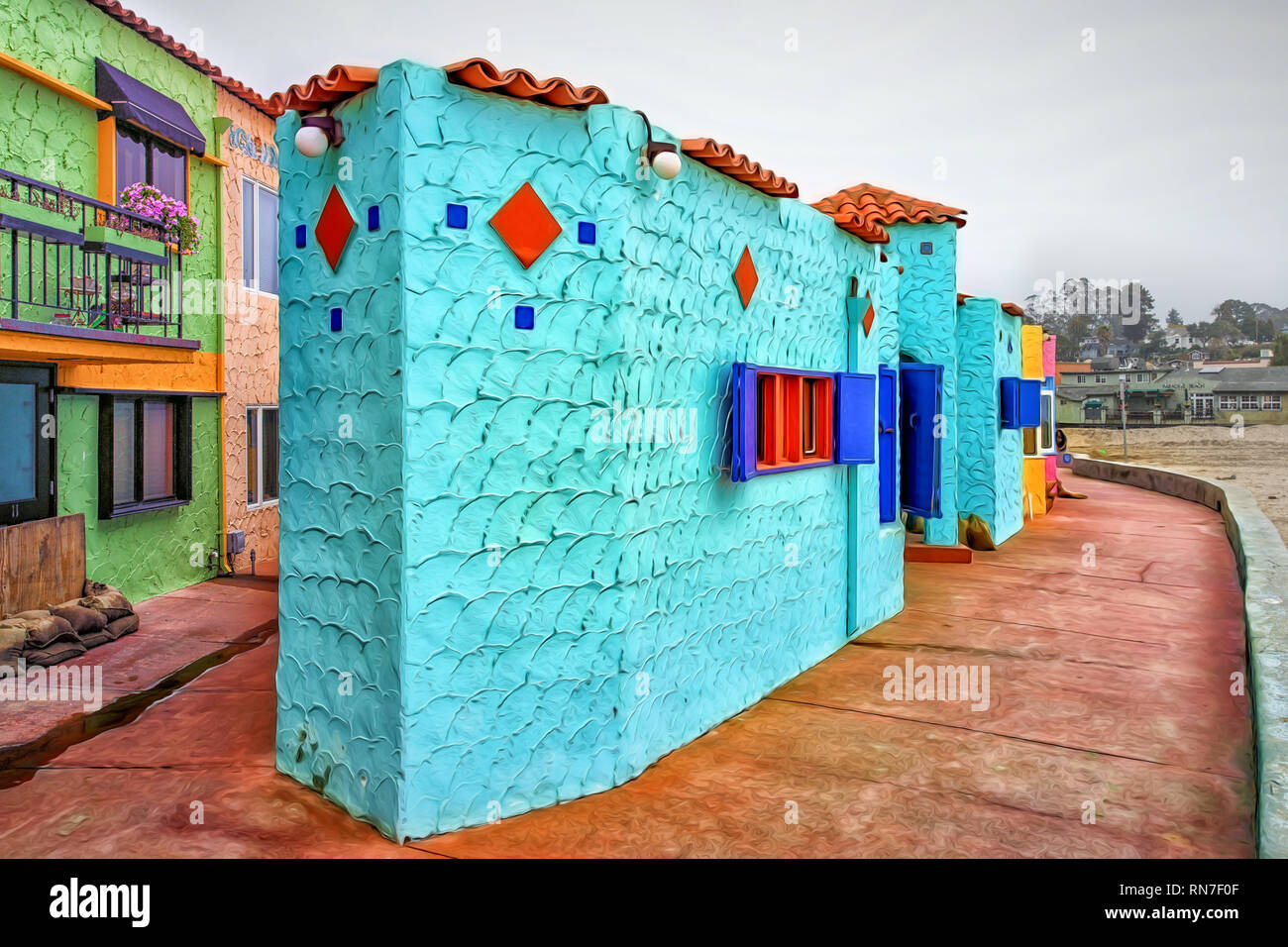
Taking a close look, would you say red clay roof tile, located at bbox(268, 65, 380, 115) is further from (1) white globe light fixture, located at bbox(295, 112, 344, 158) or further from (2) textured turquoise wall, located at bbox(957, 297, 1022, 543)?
(2) textured turquoise wall, located at bbox(957, 297, 1022, 543)

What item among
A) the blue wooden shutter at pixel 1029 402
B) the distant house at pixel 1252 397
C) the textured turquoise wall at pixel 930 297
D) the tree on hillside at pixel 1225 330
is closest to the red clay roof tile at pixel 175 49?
the textured turquoise wall at pixel 930 297

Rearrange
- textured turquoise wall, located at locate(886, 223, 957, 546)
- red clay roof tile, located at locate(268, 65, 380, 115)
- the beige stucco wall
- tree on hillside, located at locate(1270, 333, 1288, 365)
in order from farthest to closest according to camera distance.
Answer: tree on hillside, located at locate(1270, 333, 1288, 365)
textured turquoise wall, located at locate(886, 223, 957, 546)
the beige stucco wall
red clay roof tile, located at locate(268, 65, 380, 115)

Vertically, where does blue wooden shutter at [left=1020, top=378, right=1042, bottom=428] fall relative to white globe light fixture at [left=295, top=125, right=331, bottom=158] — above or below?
below

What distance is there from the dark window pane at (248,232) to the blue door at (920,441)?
8139 mm

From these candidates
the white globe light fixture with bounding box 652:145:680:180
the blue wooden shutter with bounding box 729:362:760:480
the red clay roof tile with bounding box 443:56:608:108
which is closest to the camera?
the red clay roof tile with bounding box 443:56:608:108

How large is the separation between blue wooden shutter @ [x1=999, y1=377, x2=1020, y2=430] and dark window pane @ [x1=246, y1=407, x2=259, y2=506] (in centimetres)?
1052

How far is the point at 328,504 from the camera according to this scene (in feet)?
13.6

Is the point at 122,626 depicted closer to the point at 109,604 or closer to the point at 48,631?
the point at 109,604

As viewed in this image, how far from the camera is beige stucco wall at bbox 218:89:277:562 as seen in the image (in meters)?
10.1

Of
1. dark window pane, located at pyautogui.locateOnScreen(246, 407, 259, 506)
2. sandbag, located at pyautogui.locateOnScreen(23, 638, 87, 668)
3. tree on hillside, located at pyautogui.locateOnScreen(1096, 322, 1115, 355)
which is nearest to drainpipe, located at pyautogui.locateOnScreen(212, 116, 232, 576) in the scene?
dark window pane, located at pyautogui.locateOnScreen(246, 407, 259, 506)

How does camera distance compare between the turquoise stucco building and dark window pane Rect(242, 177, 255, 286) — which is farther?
dark window pane Rect(242, 177, 255, 286)

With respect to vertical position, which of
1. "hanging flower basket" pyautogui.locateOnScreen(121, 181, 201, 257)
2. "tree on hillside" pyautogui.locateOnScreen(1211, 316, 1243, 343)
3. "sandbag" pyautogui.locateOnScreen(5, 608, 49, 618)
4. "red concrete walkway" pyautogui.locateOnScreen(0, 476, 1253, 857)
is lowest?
"red concrete walkway" pyautogui.locateOnScreen(0, 476, 1253, 857)

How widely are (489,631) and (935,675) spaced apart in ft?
12.1

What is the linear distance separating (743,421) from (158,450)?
7.43 metres
